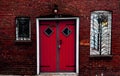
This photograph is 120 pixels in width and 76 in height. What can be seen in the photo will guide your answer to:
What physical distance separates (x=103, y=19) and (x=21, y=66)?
13.6 ft

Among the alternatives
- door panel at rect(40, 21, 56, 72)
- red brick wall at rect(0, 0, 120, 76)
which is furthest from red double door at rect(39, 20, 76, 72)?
red brick wall at rect(0, 0, 120, 76)

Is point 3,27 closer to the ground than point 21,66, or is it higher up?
higher up

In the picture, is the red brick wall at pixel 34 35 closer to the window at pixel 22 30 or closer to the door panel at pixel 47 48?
the window at pixel 22 30

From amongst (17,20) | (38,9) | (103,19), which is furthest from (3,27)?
(103,19)

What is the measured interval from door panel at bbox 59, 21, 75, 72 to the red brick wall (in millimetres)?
453

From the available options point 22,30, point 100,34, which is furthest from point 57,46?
point 100,34

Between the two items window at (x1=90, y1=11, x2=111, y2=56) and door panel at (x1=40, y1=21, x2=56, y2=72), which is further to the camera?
door panel at (x1=40, y1=21, x2=56, y2=72)

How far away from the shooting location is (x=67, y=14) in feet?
40.3

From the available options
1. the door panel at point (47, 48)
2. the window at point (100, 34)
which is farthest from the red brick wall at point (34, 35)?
the door panel at point (47, 48)

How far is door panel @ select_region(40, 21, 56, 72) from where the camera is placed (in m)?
12.6

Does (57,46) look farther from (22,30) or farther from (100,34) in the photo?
(100,34)

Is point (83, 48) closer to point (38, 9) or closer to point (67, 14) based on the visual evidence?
point (67, 14)

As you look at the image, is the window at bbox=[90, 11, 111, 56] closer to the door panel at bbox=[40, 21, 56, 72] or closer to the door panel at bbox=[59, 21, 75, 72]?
the door panel at bbox=[59, 21, 75, 72]

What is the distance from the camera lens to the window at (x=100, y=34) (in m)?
12.5
